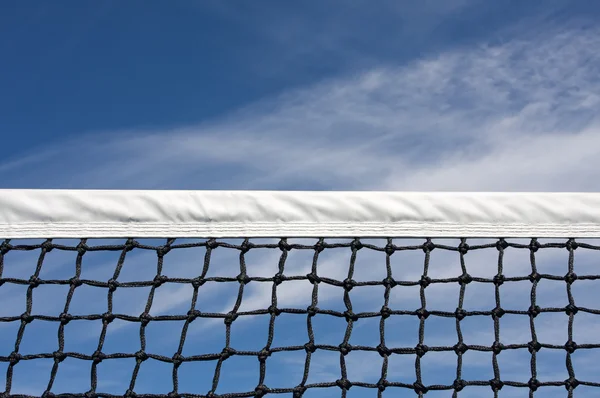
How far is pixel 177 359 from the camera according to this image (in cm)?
279

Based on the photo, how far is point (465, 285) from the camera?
118 inches

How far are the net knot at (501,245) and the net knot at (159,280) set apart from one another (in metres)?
1.23

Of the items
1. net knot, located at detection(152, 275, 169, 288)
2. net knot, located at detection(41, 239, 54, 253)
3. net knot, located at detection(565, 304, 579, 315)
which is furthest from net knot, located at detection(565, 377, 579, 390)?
net knot, located at detection(41, 239, 54, 253)

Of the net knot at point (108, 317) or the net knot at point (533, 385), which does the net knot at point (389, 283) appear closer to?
the net knot at point (533, 385)

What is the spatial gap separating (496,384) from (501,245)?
51 cm

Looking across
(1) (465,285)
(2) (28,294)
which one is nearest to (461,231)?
(1) (465,285)

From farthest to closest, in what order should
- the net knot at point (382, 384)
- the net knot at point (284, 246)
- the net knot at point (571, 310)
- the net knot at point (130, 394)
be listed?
the net knot at point (571, 310), the net knot at point (284, 246), the net knot at point (382, 384), the net knot at point (130, 394)

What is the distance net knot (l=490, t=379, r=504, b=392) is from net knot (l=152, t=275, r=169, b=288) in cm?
122

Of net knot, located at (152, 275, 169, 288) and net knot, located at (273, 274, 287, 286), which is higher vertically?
net knot, located at (273, 274, 287, 286)

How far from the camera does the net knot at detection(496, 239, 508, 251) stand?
304 cm

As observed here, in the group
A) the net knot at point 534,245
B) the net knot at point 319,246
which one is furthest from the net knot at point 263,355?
the net knot at point 534,245

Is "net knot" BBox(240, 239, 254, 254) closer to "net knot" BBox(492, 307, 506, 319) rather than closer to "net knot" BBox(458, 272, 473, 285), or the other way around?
"net knot" BBox(458, 272, 473, 285)

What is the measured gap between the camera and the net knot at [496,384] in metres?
2.89

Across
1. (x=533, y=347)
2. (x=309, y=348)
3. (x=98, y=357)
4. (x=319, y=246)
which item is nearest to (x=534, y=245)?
(x=533, y=347)
